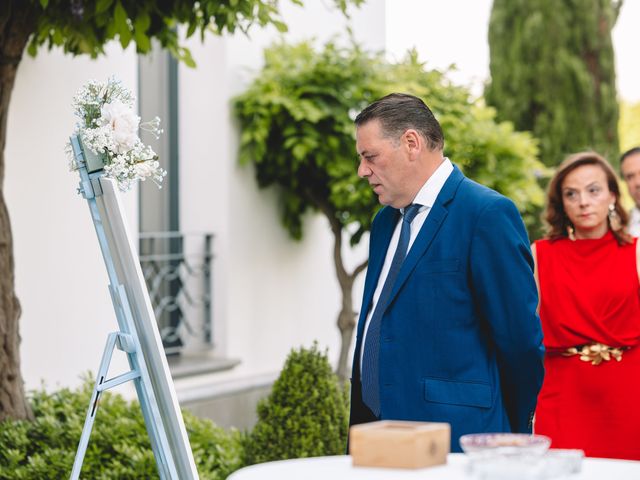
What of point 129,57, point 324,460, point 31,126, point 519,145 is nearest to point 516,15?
point 519,145

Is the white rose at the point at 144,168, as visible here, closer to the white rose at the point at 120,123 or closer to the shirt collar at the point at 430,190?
the white rose at the point at 120,123

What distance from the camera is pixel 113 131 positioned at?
354cm

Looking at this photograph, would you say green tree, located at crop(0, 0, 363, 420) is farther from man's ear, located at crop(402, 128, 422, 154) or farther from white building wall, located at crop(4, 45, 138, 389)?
man's ear, located at crop(402, 128, 422, 154)

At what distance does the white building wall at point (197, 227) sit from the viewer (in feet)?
21.3

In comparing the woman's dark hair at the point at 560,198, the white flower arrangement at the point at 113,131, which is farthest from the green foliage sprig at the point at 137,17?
the woman's dark hair at the point at 560,198

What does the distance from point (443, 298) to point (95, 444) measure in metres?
2.71

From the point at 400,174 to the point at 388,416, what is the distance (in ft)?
2.52

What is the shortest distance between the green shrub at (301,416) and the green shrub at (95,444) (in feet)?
0.66

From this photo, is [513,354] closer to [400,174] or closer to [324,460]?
[400,174]

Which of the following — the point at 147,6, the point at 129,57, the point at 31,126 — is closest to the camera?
the point at 147,6

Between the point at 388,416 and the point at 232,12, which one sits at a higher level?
the point at 232,12

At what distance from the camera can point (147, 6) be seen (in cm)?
487

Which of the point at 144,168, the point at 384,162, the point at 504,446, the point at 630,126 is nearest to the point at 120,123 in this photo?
the point at 144,168

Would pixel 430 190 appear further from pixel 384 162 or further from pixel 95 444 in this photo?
pixel 95 444
